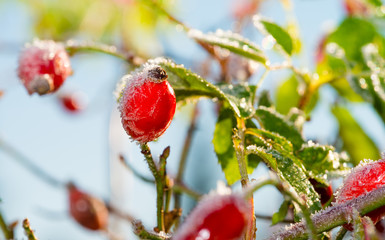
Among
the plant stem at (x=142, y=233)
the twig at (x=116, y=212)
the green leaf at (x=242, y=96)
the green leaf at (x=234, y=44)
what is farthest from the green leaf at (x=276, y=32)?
the twig at (x=116, y=212)

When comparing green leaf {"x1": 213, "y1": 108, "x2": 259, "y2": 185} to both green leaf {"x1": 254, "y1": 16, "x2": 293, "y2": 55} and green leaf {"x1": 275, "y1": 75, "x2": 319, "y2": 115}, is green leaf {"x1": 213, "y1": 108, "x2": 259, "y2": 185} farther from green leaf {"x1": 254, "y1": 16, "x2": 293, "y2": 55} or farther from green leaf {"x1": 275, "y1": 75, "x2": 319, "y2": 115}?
green leaf {"x1": 275, "y1": 75, "x2": 319, "y2": 115}

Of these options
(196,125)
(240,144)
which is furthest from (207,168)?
(240,144)

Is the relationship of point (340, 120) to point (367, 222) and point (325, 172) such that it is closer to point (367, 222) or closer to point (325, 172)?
point (325, 172)

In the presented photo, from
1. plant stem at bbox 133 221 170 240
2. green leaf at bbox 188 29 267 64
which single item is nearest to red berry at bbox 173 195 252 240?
plant stem at bbox 133 221 170 240

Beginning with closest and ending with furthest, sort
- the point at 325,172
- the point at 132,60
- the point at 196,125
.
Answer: the point at 325,172
the point at 132,60
the point at 196,125

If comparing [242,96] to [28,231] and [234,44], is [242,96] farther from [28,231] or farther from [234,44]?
[28,231]

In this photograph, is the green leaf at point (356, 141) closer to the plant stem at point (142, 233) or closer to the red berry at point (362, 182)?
the red berry at point (362, 182)
